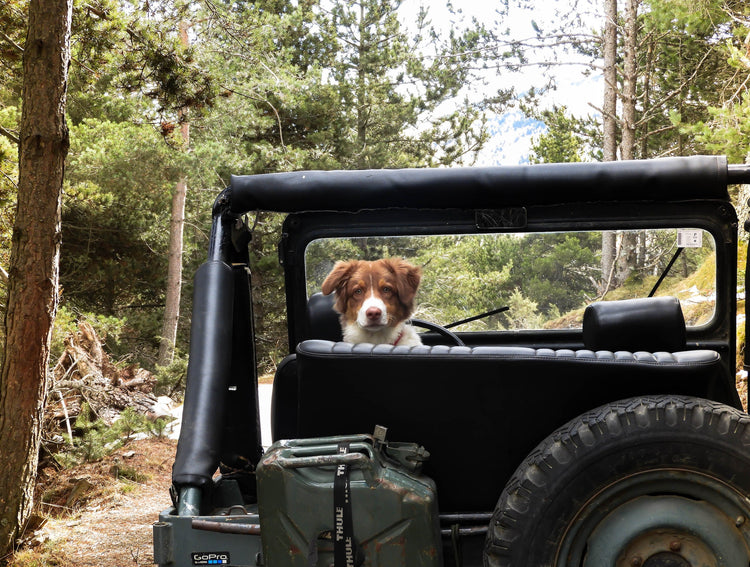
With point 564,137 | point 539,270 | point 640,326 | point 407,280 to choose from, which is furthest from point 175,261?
point 640,326

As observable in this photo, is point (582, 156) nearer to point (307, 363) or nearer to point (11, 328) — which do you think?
point (11, 328)

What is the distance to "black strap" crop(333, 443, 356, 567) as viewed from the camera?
2.53 metres

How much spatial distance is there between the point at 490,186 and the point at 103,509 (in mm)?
6115

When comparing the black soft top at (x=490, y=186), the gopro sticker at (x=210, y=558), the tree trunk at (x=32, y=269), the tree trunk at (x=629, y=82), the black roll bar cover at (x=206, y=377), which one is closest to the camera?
the gopro sticker at (x=210, y=558)

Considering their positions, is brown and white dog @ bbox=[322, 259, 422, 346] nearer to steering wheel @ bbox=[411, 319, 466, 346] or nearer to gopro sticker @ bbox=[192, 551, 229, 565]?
steering wheel @ bbox=[411, 319, 466, 346]

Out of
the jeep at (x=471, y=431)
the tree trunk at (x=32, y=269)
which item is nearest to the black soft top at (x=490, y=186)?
the jeep at (x=471, y=431)

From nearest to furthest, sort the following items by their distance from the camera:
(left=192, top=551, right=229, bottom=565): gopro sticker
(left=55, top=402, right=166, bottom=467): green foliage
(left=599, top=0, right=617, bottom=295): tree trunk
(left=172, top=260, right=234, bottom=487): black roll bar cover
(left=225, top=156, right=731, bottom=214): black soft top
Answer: (left=192, top=551, right=229, bottom=565): gopro sticker, (left=172, top=260, right=234, bottom=487): black roll bar cover, (left=225, top=156, right=731, bottom=214): black soft top, (left=55, top=402, right=166, bottom=467): green foliage, (left=599, top=0, right=617, bottom=295): tree trunk

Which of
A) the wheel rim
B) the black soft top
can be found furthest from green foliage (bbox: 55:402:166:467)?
the wheel rim

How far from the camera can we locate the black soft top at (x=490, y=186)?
10.6ft

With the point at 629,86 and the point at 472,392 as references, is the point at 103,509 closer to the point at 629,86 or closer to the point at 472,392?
the point at 472,392

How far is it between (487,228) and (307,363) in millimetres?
1695

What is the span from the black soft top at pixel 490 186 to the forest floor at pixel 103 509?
300 cm

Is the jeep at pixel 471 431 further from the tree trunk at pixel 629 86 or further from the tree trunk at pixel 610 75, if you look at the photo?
the tree trunk at pixel 610 75

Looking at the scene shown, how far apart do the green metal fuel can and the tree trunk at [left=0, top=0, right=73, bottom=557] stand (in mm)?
4294
